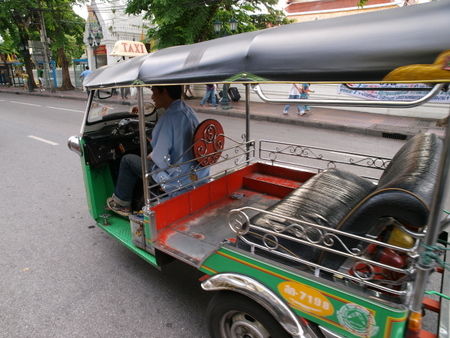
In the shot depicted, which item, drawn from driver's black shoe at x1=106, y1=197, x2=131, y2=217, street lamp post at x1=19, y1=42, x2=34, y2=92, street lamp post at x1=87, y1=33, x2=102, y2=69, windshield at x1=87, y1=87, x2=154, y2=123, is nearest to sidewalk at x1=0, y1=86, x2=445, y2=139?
windshield at x1=87, y1=87, x2=154, y2=123

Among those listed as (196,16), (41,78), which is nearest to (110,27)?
(41,78)

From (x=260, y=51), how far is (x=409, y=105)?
2.44ft

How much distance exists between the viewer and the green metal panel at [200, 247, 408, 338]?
137 cm

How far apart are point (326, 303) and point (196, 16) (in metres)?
13.8

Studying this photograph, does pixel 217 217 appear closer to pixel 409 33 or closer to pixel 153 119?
pixel 153 119

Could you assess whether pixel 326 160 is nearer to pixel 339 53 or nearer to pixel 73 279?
pixel 339 53

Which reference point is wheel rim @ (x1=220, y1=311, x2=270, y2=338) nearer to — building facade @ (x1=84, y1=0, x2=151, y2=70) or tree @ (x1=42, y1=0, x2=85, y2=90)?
building facade @ (x1=84, y1=0, x2=151, y2=70)

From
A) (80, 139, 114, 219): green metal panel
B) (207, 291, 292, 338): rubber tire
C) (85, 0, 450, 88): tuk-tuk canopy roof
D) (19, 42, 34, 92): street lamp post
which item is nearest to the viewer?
(85, 0, 450, 88): tuk-tuk canopy roof

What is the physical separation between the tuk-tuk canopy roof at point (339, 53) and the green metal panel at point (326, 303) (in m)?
0.95

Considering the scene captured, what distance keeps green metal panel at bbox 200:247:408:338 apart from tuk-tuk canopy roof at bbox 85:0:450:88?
95 centimetres

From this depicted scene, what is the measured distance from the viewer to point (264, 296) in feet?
5.43

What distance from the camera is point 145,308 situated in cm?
248

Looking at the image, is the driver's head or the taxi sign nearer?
the driver's head

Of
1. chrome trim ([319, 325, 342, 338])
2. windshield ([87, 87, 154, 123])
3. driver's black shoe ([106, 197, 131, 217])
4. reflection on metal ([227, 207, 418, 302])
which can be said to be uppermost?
windshield ([87, 87, 154, 123])
